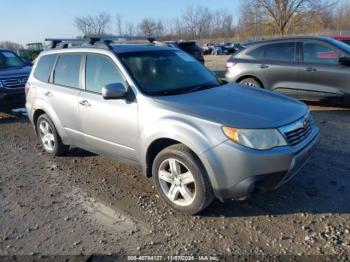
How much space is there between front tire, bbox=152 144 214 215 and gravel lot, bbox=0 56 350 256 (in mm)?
154

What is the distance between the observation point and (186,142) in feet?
11.9

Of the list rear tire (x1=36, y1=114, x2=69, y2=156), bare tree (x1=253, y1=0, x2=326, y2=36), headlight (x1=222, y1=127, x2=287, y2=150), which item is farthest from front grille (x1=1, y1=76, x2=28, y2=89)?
bare tree (x1=253, y1=0, x2=326, y2=36)

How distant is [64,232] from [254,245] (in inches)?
74.0

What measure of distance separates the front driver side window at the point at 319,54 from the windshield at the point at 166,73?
3.87 meters

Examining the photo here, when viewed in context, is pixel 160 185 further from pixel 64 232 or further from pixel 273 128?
pixel 273 128

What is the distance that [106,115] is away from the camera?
175 inches

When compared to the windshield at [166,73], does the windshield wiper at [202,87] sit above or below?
below

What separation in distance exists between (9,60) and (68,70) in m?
5.82

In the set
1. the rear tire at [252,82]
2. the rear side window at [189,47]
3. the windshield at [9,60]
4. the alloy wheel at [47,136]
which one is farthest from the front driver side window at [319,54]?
the rear side window at [189,47]

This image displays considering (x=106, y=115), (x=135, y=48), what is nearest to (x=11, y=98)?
(x=135, y=48)

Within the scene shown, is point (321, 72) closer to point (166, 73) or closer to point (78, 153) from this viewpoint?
point (166, 73)

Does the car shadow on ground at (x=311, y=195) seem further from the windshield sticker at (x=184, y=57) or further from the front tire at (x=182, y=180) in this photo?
the windshield sticker at (x=184, y=57)

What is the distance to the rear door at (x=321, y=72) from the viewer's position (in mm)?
7527

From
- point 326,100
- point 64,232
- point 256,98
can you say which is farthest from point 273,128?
point 326,100
